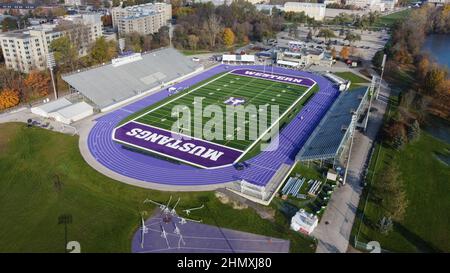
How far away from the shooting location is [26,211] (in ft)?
92.1

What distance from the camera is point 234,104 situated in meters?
48.8

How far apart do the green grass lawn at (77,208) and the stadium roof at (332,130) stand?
30.1 feet

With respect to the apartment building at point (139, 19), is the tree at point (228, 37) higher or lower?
lower

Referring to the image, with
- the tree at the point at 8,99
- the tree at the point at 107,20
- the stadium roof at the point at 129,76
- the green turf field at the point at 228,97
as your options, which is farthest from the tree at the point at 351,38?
the tree at the point at 8,99

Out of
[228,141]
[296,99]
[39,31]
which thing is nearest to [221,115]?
[228,141]

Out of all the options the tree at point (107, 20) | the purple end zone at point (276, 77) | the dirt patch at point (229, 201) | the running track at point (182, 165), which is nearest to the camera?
the dirt patch at point (229, 201)

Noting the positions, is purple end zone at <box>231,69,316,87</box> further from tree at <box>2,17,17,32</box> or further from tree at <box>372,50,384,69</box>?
tree at <box>2,17,17,32</box>

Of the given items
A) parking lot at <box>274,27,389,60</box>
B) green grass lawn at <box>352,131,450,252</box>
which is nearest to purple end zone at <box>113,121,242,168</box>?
green grass lawn at <box>352,131,450,252</box>

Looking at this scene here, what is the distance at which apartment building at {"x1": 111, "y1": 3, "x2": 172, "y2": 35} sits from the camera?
87.2m

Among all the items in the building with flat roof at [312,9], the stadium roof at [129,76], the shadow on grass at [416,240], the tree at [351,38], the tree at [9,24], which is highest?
the building with flat roof at [312,9]

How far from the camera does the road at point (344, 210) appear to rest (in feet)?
81.9

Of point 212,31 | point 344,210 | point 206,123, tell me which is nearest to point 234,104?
point 206,123

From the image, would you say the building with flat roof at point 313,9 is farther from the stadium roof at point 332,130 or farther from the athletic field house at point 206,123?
the stadium roof at point 332,130

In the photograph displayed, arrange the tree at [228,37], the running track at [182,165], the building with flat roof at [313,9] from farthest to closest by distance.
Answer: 1. the building with flat roof at [313,9]
2. the tree at [228,37]
3. the running track at [182,165]
